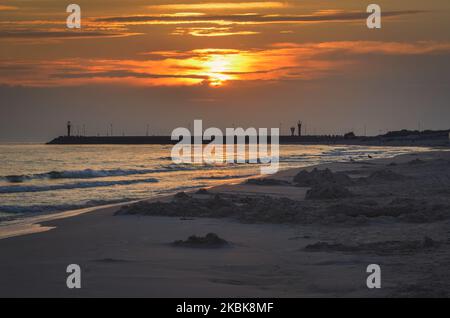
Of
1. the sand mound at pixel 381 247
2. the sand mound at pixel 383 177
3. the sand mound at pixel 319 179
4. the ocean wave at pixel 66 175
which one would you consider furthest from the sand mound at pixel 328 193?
the ocean wave at pixel 66 175

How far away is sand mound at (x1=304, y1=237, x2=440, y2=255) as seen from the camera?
39.6 feet

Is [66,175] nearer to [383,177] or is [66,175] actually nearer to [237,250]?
[383,177]

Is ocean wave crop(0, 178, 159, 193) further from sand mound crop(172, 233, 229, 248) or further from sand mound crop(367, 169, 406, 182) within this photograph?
sand mound crop(172, 233, 229, 248)

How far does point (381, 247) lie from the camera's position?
40.9ft

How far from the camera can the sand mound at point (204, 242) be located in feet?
42.7

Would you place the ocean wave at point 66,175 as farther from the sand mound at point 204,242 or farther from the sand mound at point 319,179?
the sand mound at point 204,242

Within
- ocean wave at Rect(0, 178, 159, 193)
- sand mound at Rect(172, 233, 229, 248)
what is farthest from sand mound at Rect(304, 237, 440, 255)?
ocean wave at Rect(0, 178, 159, 193)

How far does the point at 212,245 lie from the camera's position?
13031 mm

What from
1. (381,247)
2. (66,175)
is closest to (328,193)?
(381,247)

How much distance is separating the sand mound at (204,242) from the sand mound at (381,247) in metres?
1.66

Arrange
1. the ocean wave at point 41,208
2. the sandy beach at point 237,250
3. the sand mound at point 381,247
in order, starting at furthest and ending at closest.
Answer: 1. the ocean wave at point 41,208
2. the sand mound at point 381,247
3. the sandy beach at point 237,250

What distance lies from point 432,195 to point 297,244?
10.1 metres

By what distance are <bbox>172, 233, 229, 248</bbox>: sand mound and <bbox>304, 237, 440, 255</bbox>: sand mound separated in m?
1.66
